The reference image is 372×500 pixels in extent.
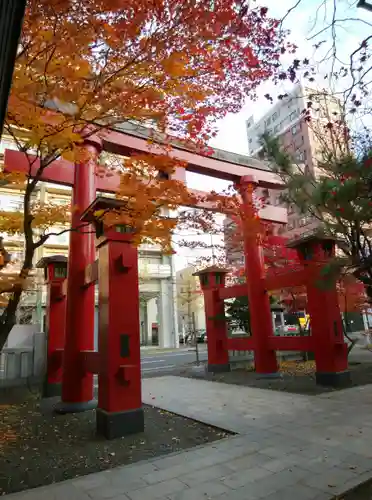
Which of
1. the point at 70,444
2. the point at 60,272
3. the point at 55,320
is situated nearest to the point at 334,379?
the point at 70,444

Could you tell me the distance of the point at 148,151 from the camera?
26.9ft

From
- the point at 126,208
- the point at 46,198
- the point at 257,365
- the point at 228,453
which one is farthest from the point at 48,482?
the point at 46,198

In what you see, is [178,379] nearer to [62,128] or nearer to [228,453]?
[228,453]

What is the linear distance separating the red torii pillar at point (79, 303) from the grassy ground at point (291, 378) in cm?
413

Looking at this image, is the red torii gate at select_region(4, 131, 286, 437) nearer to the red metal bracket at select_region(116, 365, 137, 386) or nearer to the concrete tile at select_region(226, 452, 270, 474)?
the red metal bracket at select_region(116, 365, 137, 386)

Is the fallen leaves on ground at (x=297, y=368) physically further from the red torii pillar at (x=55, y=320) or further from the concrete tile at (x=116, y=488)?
the concrete tile at (x=116, y=488)

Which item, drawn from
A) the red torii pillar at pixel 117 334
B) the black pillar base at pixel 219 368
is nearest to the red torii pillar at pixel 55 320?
the red torii pillar at pixel 117 334

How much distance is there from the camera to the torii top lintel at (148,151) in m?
7.33

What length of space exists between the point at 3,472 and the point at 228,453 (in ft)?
8.36

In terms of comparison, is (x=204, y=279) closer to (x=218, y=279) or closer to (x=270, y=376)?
(x=218, y=279)

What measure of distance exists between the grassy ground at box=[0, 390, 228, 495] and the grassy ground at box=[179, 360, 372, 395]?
3215 mm

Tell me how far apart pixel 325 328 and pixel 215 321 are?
3.91 m

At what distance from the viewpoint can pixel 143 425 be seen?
5.18m

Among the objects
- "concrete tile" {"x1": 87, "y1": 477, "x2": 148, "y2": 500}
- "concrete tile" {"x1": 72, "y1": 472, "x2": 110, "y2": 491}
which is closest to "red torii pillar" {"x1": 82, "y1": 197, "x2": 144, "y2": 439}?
"concrete tile" {"x1": 72, "y1": 472, "x2": 110, "y2": 491}
